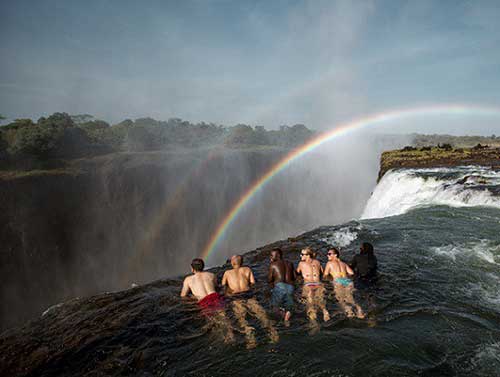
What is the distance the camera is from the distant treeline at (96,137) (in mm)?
26000

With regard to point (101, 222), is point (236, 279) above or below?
above

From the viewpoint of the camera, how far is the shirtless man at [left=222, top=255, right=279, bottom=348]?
4637 mm

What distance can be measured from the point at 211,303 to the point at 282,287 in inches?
58.4

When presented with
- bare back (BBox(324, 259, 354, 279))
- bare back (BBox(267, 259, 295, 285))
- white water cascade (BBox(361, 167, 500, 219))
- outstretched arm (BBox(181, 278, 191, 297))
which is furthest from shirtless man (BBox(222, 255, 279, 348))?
white water cascade (BBox(361, 167, 500, 219))

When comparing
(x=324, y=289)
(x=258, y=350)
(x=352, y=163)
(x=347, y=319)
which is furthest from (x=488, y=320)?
(x=352, y=163)

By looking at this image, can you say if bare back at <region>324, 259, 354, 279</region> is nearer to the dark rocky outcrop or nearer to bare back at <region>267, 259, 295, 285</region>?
bare back at <region>267, 259, 295, 285</region>

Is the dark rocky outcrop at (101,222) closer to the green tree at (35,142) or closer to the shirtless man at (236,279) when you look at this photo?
the green tree at (35,142)

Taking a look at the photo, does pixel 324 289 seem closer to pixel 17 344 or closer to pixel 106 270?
pixel 17 344

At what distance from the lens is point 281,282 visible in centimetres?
604

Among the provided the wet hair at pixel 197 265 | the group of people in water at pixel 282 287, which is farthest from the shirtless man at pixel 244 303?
the wet hair at pixel 197 265

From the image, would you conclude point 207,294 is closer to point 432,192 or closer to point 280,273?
point 280,273

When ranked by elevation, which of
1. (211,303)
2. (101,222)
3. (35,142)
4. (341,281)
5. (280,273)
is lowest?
(101,222)

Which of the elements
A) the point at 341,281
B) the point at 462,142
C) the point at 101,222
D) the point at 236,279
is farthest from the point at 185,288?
the point at 462,142

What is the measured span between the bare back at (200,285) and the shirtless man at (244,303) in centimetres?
45
